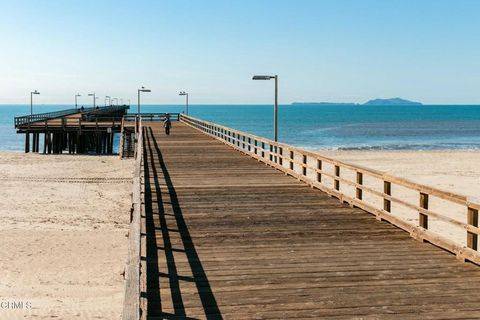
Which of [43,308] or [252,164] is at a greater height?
[252,164]

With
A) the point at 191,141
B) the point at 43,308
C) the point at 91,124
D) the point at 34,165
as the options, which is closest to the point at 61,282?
the point at 43,308

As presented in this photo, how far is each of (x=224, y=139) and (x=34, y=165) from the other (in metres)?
15.8

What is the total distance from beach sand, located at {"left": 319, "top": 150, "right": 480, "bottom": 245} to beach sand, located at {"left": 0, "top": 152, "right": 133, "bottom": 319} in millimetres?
8438

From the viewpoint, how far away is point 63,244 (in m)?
16.1

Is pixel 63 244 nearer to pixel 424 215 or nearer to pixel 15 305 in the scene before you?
pixel 15 305

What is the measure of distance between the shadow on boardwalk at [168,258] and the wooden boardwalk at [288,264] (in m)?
0.01

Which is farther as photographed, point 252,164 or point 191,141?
point 191,141

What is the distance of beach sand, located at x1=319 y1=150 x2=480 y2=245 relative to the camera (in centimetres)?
1967

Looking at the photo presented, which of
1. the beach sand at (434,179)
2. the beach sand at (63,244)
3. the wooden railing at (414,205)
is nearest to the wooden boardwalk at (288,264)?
the wooden railing at (414,205)

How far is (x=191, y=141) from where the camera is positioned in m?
29.2

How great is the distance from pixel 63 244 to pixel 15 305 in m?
5.24

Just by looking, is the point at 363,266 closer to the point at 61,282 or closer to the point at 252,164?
the point at 61,282

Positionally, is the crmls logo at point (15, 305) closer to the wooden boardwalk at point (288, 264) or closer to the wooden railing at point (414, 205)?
the wooden boardwalk at point (288, 264)

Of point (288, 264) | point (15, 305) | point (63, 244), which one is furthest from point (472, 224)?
point (63, 244)
